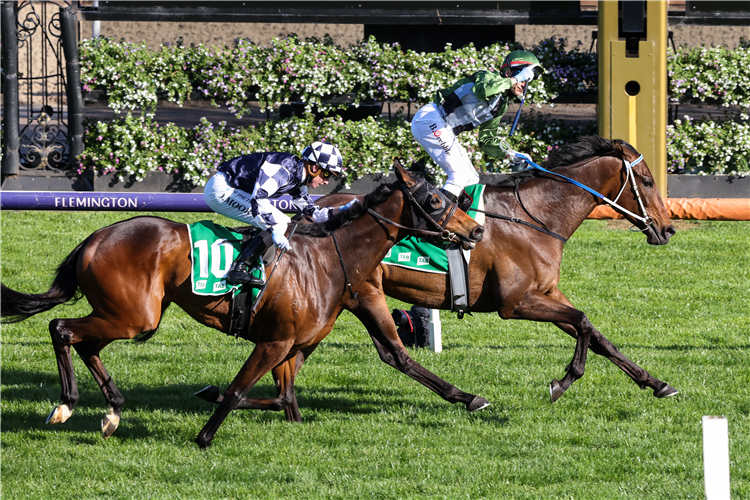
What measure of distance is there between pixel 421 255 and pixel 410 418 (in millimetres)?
1067

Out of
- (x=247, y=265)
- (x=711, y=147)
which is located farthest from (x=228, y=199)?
(x=711, y=147)

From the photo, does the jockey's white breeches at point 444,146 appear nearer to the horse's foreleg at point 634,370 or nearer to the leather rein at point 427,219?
the leather rein at point 427,219

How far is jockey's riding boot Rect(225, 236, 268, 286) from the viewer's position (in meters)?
4.98

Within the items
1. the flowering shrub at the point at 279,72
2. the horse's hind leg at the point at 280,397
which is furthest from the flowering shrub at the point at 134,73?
the horse's hind leg at the point at 280,397

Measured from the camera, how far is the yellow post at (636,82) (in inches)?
468

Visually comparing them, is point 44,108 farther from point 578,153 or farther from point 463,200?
point 578,153

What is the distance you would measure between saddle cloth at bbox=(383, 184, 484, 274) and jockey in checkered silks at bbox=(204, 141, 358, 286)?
70cm

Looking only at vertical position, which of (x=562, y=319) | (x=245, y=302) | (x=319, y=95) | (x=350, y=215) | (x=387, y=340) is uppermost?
(x=319, y=95)

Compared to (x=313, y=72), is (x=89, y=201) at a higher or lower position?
lower

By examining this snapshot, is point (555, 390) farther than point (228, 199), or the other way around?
point (555, 390)

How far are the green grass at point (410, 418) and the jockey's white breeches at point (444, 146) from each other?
1.47 m

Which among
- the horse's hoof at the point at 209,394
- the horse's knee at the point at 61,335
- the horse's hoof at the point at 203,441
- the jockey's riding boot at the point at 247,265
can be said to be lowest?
the horse's hoof at the point at 203,441

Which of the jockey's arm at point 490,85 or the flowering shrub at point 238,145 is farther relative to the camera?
the flowering shrub at point 238,145

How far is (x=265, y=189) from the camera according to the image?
5051 mm
